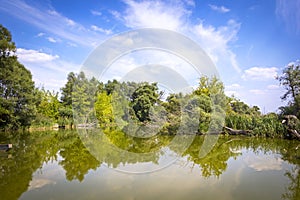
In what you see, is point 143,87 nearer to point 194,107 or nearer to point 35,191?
point 194,107

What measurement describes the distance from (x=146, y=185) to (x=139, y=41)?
4.85 meters

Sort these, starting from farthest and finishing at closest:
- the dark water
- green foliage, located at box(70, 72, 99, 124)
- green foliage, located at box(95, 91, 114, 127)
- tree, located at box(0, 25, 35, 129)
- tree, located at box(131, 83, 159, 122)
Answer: green foliage, located at box(95, 91, 114, 127) < green foliage, located at box(70, 72, 99, 124) < tree, located at box(131, 83, 159, 122) < tree, located at box(0, 25, 35, 129) < the dark water

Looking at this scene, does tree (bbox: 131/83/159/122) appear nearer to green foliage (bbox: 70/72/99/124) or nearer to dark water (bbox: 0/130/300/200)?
green foliage (bbox: 70/72/99/124)

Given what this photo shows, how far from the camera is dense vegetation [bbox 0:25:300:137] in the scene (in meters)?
12.1

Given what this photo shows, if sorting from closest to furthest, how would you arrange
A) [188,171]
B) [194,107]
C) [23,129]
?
[188,171]
[194,107]
[23,129]

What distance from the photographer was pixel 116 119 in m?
23.1

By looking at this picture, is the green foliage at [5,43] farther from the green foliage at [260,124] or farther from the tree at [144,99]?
the green foliage at [260,124]

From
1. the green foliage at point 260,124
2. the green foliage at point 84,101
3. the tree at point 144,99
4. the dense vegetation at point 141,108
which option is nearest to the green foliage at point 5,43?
the dense vegetation at point 141,108

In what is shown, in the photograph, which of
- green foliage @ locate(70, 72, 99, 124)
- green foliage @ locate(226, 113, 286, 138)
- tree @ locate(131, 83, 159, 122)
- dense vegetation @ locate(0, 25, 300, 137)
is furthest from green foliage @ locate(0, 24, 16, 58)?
green foliage @ locate(226, 113, 286, 138)

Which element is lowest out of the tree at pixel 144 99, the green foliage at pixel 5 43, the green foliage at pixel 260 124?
the green foliage at pixel 260 124

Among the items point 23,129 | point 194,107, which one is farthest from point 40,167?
point 23,129

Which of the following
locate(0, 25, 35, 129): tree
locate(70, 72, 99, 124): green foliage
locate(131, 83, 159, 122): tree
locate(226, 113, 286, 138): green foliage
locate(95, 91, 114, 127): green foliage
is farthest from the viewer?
locate(95, 91, 114, 127): green foliage

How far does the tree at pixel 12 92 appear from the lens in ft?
44.4

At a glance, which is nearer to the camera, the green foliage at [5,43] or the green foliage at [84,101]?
the green foliage at [5,43]
